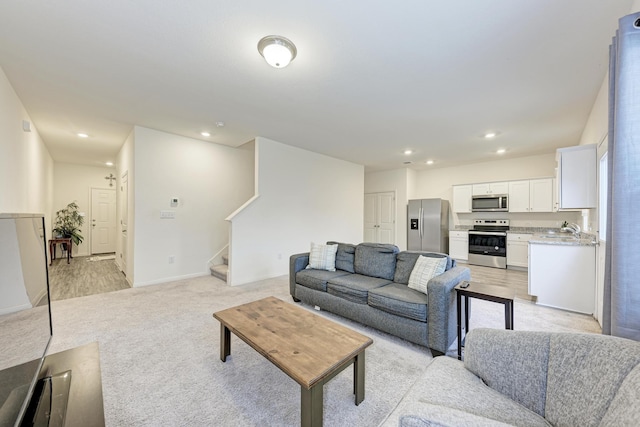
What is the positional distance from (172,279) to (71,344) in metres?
2.12

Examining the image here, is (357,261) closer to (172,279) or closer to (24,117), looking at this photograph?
(172,279)

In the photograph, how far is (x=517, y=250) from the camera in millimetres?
5504

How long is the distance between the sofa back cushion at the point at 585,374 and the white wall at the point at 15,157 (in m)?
4.52

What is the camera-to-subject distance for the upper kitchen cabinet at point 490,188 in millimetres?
5867

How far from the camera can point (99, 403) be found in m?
1.14

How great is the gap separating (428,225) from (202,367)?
6.09m

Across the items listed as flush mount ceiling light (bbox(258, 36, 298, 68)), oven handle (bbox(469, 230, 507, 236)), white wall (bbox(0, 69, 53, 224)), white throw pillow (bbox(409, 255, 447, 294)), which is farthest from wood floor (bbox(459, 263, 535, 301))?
white wall (bbox(0, 69, 53, 224))

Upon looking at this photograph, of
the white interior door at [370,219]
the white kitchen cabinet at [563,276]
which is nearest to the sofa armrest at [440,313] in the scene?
the white kitchen cabinet at [563,276]

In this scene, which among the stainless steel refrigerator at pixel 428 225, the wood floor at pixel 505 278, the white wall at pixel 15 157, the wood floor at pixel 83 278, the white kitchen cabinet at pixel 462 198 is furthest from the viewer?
the stainless steel refrigerator at pixel 428 225

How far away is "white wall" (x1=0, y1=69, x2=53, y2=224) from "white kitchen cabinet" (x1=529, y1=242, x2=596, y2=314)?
632 centimetres

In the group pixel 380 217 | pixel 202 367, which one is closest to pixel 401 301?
pixel 202 367

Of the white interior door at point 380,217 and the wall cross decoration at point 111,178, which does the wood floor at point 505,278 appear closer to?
the white interior door at point 380,217

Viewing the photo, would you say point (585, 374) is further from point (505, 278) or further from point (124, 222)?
point (124, 222)

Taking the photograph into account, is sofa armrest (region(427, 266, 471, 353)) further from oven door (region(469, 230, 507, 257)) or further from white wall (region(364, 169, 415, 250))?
white wall (region(364, 169, 415, 250))
